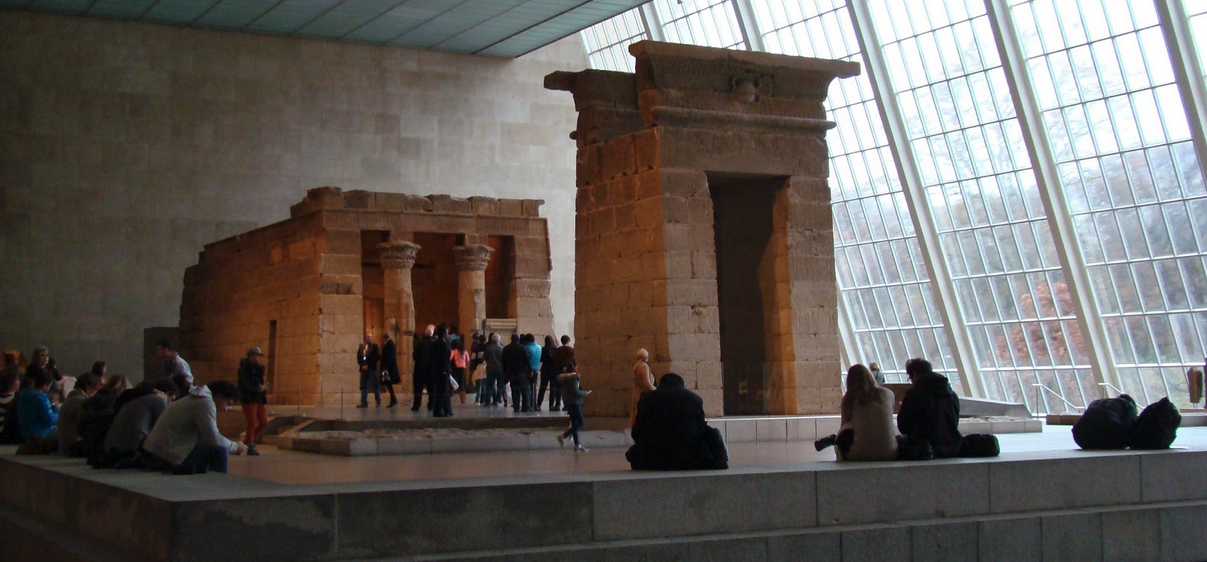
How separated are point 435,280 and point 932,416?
23.4m

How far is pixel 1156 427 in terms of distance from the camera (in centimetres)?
1115

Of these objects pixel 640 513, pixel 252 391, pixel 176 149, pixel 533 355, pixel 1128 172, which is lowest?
pixel 640 513

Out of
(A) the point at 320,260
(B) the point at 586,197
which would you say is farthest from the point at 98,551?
(A) the point at 320,260

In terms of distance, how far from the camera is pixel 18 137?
1337 inches

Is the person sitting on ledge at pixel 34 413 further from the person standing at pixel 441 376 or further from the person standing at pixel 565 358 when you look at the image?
the person standing at pixel 565 358

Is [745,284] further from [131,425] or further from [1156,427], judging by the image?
[131,425]

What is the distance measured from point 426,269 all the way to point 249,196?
7161 mm

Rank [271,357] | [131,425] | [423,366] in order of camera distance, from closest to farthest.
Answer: [131,425], [423,366], [271,357]

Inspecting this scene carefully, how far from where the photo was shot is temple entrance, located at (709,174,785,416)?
18.6 metres

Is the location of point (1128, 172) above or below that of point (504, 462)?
above

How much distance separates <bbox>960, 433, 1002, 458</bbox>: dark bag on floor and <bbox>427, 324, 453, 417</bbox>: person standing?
33.3 feet

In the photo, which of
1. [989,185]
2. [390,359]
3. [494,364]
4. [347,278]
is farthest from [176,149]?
[989,185]

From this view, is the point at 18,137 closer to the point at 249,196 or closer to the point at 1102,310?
the point at 249,196

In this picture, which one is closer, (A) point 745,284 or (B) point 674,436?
(B) point 674,436
